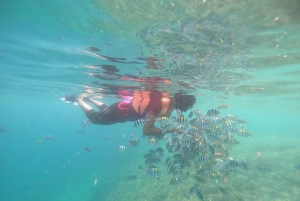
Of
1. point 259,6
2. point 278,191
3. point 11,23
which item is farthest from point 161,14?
point 278,191

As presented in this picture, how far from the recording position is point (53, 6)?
7707 mm

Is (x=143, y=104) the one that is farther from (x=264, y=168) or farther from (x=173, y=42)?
(x=264, y=168)

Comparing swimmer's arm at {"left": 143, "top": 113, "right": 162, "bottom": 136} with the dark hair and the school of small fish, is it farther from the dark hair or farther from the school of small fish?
the dark hair

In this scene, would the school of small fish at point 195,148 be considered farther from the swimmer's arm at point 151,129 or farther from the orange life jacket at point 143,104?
the orange life jacket at point 143,104

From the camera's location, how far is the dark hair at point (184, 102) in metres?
8.87

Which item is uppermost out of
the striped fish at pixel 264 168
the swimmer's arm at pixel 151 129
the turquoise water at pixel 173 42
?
the turquoise water at pixel 173 42

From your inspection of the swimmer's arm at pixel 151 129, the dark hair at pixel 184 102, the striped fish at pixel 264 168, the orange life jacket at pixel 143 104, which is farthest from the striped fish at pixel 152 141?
the striped fish at pixel 264 168

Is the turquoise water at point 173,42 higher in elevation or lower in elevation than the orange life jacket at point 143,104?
higher

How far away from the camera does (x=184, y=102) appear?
906 centimetres

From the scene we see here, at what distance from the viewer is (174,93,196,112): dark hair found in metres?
8.87

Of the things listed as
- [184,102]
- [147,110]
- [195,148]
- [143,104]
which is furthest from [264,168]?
[143,104]

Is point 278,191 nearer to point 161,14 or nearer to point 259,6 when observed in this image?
point 259,6

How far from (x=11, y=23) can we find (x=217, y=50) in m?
11.6

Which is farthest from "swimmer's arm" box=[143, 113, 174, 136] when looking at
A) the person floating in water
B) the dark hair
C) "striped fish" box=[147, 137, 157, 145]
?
the dark hair
